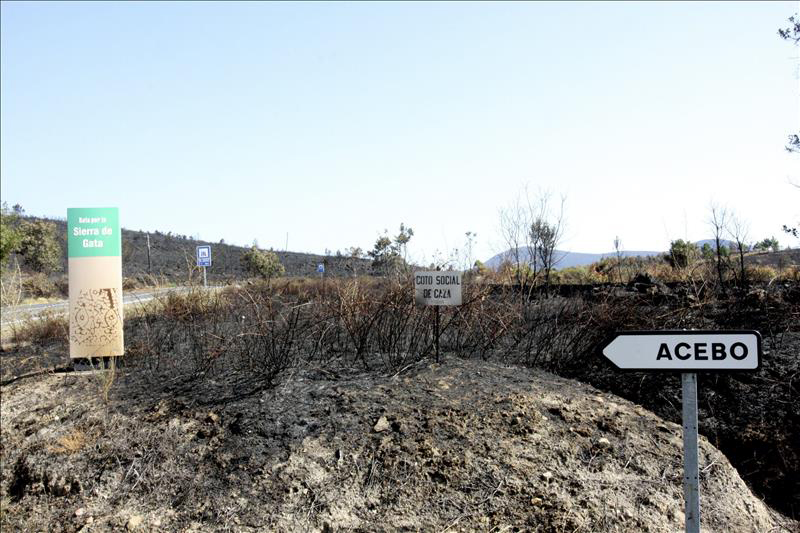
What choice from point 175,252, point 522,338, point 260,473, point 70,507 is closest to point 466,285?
point 522,338

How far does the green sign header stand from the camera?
25.7 ft

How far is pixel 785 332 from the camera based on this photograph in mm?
7148

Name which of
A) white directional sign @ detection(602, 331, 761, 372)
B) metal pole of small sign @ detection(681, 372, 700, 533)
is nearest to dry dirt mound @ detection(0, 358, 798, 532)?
metal pole of small sign @ detection(681, 372, 700, 533)

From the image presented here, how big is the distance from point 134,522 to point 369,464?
1590 millimetres

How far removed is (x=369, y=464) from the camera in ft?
13.8

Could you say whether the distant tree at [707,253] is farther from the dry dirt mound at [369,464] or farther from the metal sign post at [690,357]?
the metal sign post at [690,357]

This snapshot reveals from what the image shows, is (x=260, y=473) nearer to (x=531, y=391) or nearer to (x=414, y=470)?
(x=414, y=470)

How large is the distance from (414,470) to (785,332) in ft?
18.0

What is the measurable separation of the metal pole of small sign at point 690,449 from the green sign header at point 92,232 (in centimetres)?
737

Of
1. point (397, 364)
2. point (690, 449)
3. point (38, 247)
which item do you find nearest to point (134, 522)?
point (397, 364)

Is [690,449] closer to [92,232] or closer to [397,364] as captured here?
[397,364]

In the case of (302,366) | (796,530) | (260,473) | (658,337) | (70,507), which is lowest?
(796,530)

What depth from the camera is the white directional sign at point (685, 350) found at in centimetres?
259

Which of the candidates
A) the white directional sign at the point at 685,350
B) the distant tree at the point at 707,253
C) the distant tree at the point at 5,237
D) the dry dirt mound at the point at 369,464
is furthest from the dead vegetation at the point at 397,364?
the distant tree at the point at 5,237
